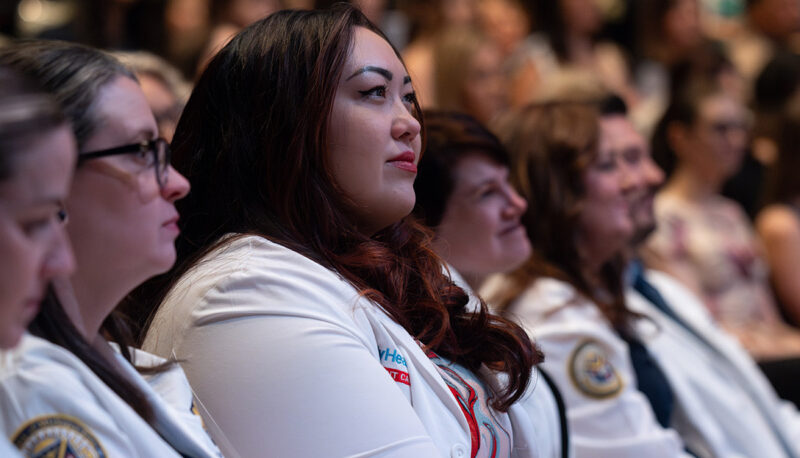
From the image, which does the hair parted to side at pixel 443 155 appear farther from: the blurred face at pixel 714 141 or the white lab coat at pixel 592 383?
the blurred face at pixel 714 141

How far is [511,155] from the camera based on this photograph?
2447 millimetres

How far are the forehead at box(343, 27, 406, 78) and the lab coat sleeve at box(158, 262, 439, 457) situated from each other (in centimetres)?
38

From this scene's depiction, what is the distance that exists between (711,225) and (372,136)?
2.37 metres

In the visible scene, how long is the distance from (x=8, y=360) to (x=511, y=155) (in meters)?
1.63

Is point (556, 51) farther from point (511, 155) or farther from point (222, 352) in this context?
point (222, 352)

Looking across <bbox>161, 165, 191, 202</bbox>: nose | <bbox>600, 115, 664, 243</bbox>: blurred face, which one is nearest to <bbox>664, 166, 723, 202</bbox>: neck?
<bbox>600, 115, 664, 243</bbox>: blurred face

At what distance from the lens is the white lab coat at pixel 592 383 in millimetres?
2084

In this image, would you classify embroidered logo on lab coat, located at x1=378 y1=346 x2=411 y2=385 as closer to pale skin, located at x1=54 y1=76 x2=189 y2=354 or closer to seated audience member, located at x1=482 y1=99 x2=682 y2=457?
pale skin, located at x1=54 y1=76 x2=189 y2=354

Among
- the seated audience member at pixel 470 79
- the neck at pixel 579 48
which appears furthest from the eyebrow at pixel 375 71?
the neck at pixel 579 48

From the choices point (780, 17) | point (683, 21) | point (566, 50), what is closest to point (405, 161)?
point (566, 50)

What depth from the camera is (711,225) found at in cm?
355

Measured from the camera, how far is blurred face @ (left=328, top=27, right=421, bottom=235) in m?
1.50

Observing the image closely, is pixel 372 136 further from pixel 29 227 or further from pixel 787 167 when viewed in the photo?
pixel 787 167

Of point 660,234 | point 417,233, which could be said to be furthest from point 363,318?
point 660,234
